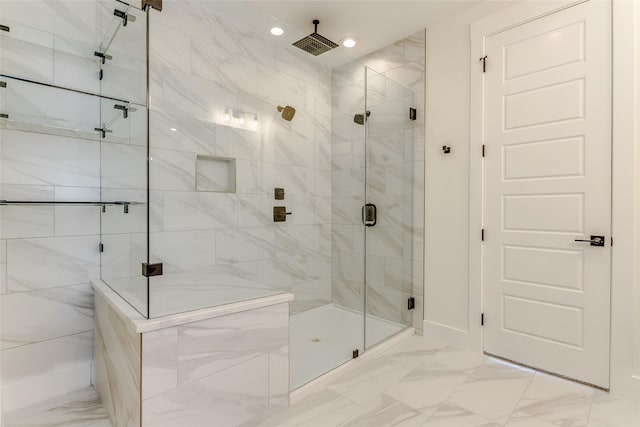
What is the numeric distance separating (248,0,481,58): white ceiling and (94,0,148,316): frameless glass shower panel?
1142 mm

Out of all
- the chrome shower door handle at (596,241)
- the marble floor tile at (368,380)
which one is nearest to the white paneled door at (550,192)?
the chrome shower door handle at (596,241)

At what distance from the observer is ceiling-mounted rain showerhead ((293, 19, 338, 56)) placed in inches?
94.9

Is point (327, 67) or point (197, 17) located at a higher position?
point (197, 17)

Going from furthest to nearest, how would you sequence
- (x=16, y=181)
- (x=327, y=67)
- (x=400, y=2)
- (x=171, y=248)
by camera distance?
1. (x=327, y=67)
2. (x=400, y=2)
3. (x=171, y=248)
4. (x=16, y=181)

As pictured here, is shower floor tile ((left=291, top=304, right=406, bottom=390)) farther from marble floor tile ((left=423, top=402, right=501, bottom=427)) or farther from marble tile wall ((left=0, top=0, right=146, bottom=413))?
marble tile wall ((left=0, top=0, right=146, bottom=413))

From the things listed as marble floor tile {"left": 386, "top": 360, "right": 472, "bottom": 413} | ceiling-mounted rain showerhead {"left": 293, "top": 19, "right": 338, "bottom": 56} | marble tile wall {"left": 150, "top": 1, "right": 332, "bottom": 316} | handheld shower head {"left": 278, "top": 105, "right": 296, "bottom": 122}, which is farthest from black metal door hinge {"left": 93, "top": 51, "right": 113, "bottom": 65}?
marble floor tile {"left": 386, "top": 360, "right": 472, "bottom": 413}

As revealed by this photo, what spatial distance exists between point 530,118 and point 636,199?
0.79 meters

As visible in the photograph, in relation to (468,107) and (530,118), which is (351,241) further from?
(530,118)

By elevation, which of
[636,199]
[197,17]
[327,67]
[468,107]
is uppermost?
[197,17]

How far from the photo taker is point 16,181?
175 cm

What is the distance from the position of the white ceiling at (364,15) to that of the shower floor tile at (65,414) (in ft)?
9.48

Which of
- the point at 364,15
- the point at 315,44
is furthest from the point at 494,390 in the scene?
the point at 364,15

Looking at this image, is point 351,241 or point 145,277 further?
point 351,241

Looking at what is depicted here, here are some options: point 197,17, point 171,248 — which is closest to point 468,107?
point 197,17
